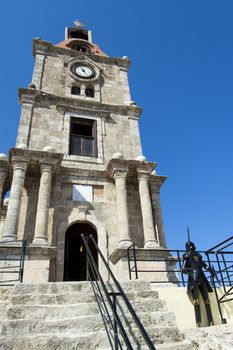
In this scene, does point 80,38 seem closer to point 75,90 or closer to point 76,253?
point 75,90

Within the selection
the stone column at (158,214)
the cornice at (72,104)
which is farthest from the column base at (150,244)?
the cornice at (72,104)

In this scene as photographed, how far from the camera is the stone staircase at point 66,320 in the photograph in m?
3.83

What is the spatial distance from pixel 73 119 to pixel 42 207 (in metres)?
5.70

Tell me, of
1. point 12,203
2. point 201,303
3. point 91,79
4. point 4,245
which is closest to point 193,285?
point 201,303

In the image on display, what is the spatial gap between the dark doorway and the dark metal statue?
5423 mm

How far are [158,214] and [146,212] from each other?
3.65 ft

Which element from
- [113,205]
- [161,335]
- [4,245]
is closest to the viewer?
[161,335]

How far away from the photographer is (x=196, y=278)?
5727 millimetres

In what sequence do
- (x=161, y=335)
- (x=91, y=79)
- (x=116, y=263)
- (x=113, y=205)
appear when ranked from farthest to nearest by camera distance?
(x=91, y=79), (x=113, y=205), (x=116, y=263), (x=161, y=335)

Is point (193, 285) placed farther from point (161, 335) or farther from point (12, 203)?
point (12, 203)

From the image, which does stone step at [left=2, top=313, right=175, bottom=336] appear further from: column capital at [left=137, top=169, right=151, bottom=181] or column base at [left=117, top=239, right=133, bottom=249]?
column capital at [left=137, top=169, right=151, bottom=181]

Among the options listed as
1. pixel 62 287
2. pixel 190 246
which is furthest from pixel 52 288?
pixel 190 246

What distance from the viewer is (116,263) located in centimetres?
974

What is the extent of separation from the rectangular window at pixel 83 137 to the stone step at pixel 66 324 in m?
9.11
